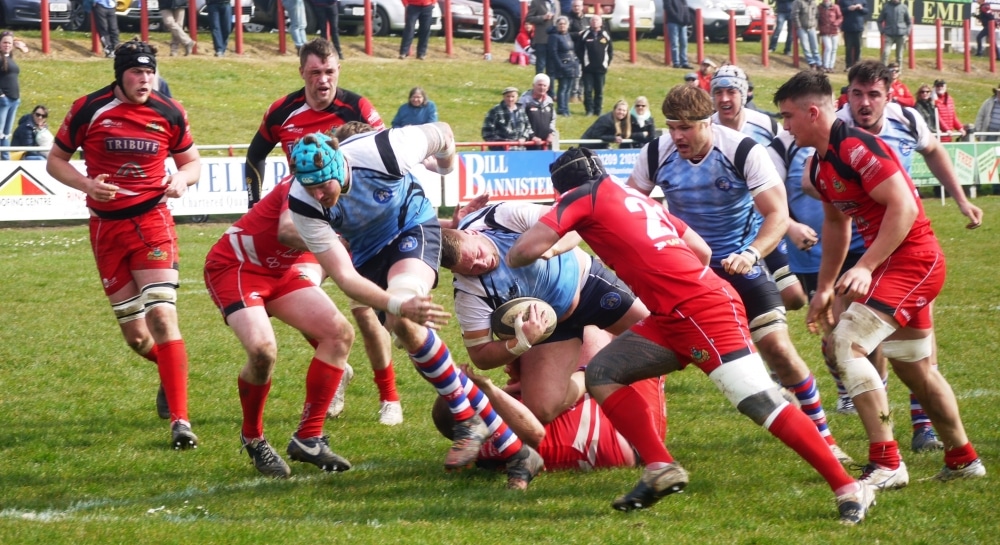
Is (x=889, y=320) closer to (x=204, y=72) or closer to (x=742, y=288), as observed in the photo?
(x=742, y=288)

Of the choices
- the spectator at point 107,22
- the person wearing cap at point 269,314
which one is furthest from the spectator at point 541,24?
the person wearing cap at point 269,314

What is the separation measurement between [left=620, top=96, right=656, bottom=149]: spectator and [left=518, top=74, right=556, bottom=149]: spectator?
4.68ft

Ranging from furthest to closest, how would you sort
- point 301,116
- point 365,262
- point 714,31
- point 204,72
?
point 714,31, point 204,72, point 301,116, point 365,262

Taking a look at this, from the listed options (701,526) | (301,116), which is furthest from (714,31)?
(701,526)

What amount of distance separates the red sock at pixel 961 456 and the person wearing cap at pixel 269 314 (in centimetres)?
312

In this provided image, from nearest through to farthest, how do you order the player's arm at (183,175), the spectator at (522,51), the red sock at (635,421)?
the red sock at (635,421)
the player's arm at (183,175)
the spectator at (522,51)

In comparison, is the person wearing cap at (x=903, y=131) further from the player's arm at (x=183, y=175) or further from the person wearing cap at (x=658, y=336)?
the player's arm at (x=183, y=175)

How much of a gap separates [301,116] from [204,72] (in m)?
19.0

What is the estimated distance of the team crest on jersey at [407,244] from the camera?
621 cm

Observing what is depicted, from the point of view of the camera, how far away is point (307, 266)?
7230 mm

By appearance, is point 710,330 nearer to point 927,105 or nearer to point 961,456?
point 961,456

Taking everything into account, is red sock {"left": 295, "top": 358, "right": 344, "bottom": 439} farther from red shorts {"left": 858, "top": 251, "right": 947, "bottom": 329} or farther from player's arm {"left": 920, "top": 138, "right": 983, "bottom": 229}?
player's arm {"left": 920, "top": 138, "right": 983, "bottom": 229}

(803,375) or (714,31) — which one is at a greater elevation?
(714,31)

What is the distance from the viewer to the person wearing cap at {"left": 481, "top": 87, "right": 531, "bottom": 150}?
808 inches
